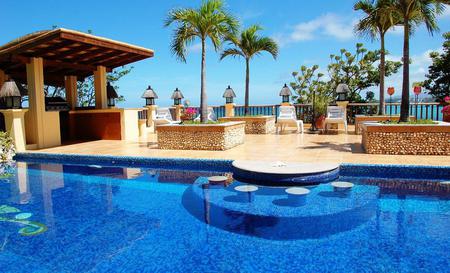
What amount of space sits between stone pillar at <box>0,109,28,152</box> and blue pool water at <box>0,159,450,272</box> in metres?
3.15

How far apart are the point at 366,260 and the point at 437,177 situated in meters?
3.35

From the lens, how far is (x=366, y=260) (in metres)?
3.27

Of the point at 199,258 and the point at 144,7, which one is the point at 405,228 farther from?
the point at 144,7

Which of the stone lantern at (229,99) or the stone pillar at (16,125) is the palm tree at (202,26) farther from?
the stone lantern at (229,99)

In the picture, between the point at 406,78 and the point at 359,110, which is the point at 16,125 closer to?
the point at 406,78

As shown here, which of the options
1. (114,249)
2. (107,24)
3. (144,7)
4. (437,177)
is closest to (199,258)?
(114,249)

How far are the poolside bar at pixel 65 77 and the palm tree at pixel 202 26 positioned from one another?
82.9 inches

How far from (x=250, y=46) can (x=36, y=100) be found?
7678mm

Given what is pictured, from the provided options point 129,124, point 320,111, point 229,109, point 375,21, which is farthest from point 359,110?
point 129,124

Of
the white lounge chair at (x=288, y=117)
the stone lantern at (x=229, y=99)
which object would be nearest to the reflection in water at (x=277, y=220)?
the white lounge chair at (x=288, y=117)

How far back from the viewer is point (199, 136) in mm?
8430

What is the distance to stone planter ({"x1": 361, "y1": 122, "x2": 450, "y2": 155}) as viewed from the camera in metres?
6.73

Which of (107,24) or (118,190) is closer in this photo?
(118,190)

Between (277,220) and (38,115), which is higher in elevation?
(38,115)
